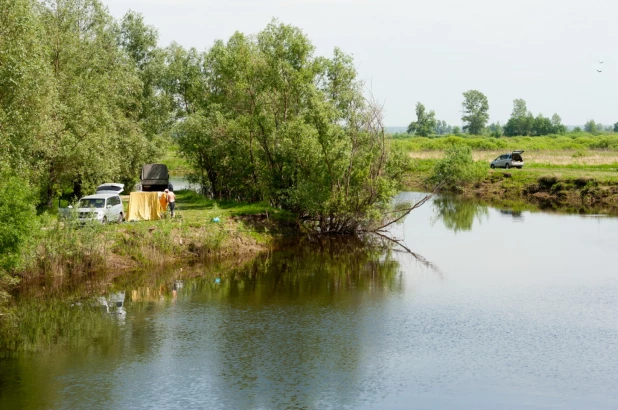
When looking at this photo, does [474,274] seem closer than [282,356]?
No

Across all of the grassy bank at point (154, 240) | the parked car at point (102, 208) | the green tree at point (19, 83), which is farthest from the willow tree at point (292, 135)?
the green tree at point (19, 83)

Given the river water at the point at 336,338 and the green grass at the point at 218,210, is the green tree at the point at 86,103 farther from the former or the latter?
the river water at the point at 336,338

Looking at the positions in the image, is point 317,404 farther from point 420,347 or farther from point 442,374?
point 420,347

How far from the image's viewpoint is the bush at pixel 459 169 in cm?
8450

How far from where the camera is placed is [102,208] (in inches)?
1682

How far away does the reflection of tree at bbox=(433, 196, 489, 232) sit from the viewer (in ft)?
198

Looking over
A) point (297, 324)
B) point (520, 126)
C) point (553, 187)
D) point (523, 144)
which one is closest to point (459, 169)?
point (553, 187)

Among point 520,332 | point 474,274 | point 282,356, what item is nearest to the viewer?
point 282,356

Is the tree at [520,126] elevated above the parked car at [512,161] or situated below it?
above

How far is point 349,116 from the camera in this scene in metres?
51.6

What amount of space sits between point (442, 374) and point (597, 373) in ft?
16.8

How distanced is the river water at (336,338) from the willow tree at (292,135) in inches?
274

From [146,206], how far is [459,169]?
46.9m

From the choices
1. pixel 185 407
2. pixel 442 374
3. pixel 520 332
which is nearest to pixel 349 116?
pixel 520 332
